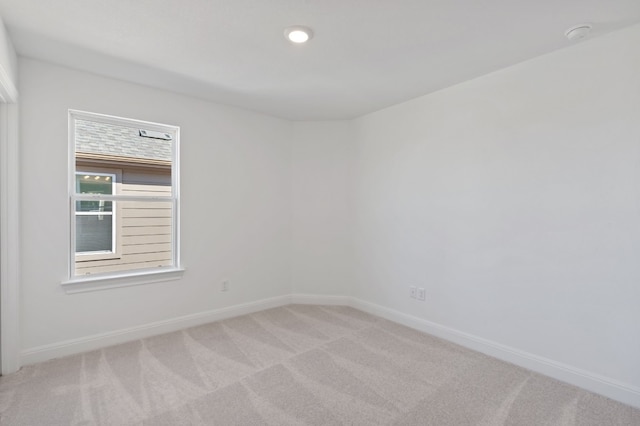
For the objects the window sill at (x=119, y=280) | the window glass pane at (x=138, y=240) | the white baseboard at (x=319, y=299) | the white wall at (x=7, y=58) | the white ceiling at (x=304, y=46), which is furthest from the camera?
the white baseboard at (x=319, y=299)

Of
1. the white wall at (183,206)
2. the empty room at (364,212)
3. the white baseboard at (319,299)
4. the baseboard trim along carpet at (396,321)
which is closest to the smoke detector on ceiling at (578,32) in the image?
the empty room at (364,212)

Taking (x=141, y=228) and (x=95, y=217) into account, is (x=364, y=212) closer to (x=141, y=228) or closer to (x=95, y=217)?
(x=141, y=228)

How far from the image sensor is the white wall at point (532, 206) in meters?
2.11

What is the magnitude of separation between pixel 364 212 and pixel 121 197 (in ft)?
8.82

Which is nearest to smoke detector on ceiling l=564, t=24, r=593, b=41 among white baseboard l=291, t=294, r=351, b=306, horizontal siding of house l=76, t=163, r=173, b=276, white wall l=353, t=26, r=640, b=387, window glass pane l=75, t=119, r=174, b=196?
white wall l=353, t=26, r=640, b=387

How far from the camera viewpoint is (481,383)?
2.29 m

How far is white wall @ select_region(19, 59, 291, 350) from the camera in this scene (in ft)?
8.39

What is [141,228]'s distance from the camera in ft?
10.6

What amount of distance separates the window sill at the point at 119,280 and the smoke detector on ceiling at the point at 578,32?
3855mm

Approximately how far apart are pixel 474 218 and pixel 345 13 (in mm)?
2059

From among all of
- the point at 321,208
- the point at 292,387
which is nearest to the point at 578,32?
the point at 321,208

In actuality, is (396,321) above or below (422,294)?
below

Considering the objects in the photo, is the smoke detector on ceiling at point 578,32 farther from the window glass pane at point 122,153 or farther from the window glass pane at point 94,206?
the window glass pane at point 94,206

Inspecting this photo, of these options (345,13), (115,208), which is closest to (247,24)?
(345,13)
